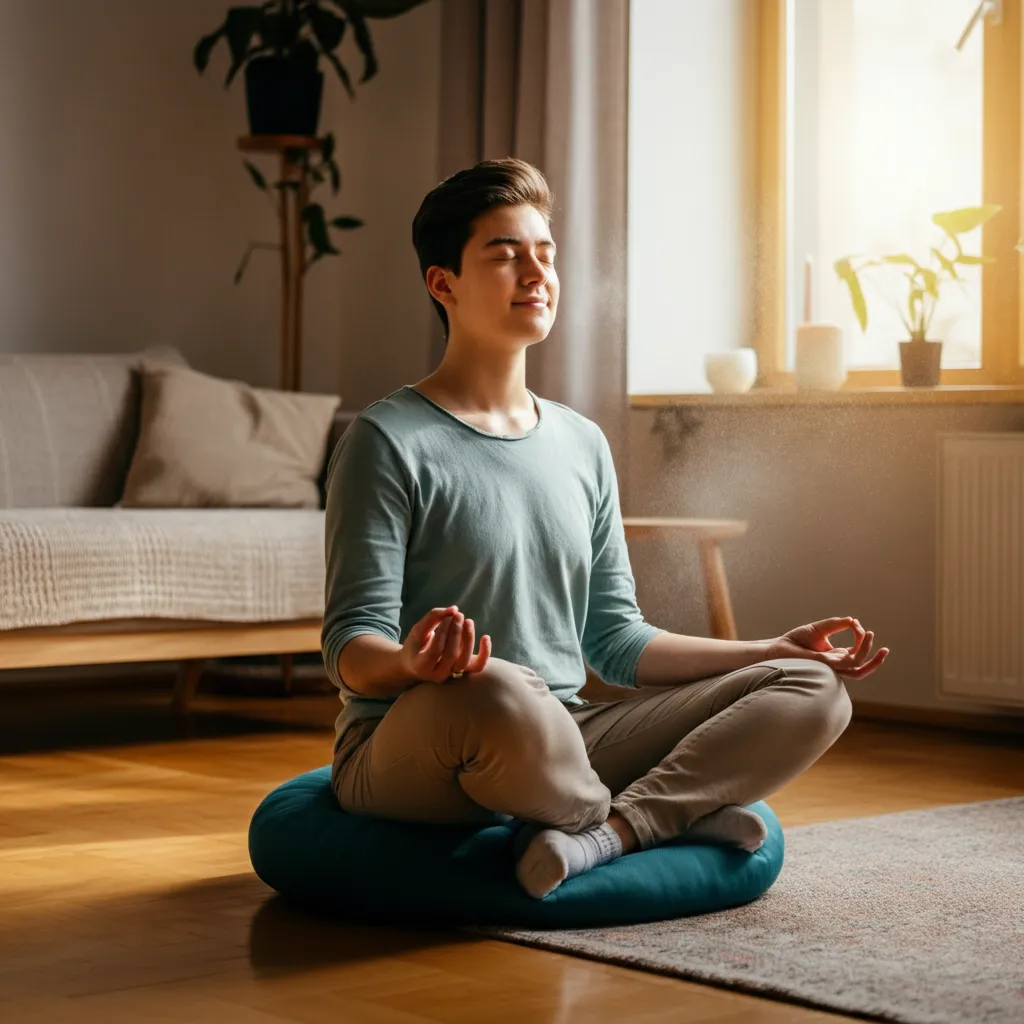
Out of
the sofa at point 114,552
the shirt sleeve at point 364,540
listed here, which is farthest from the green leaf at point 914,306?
the shirt sleeve at point 364,540

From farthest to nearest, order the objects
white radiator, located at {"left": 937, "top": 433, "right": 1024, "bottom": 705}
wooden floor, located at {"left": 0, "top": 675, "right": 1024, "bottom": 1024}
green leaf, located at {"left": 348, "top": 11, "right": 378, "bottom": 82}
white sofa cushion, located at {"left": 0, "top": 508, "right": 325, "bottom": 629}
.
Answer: green leaf, located at {"left": 348, "top": 11, "right": 378, "bottom": 82}
white radiator, located at {"left": 937, "top": 433, "right": 1024, "bottom": 705}
white sofa cushion, located at {"left": 0, "top": 508, "right": 325, "bottom": 629}
wooden floor, located at {"left": 0, "top": 675, "right": 1024, "bottom": 1024}

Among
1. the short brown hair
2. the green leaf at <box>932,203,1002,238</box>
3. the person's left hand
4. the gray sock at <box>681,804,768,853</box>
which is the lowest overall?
the gray sock at <box>681,804,768,853</box>

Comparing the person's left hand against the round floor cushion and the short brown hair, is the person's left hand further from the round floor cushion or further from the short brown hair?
the short brown hair

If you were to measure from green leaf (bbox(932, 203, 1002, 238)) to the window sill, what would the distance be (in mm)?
286

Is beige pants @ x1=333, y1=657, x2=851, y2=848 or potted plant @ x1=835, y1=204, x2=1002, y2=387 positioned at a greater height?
potted plant @ x1=835, y1=204, x2=1002, y2=387

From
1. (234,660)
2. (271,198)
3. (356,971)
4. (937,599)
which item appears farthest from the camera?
(271,198)

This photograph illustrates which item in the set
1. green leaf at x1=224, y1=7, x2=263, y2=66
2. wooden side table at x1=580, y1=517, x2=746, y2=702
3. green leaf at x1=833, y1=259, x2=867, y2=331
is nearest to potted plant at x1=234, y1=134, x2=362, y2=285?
green leaf at x1=224, y1=7, x2=263, y2=66

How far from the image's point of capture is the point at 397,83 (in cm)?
433

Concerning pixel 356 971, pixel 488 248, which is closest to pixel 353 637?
pixel 356 971

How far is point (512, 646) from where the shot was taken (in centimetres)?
179

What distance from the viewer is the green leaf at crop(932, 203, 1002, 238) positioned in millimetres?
3240

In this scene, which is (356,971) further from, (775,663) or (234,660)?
(234,660)

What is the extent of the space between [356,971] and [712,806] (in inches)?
16.1

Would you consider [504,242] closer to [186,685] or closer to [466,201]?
[466,201]
